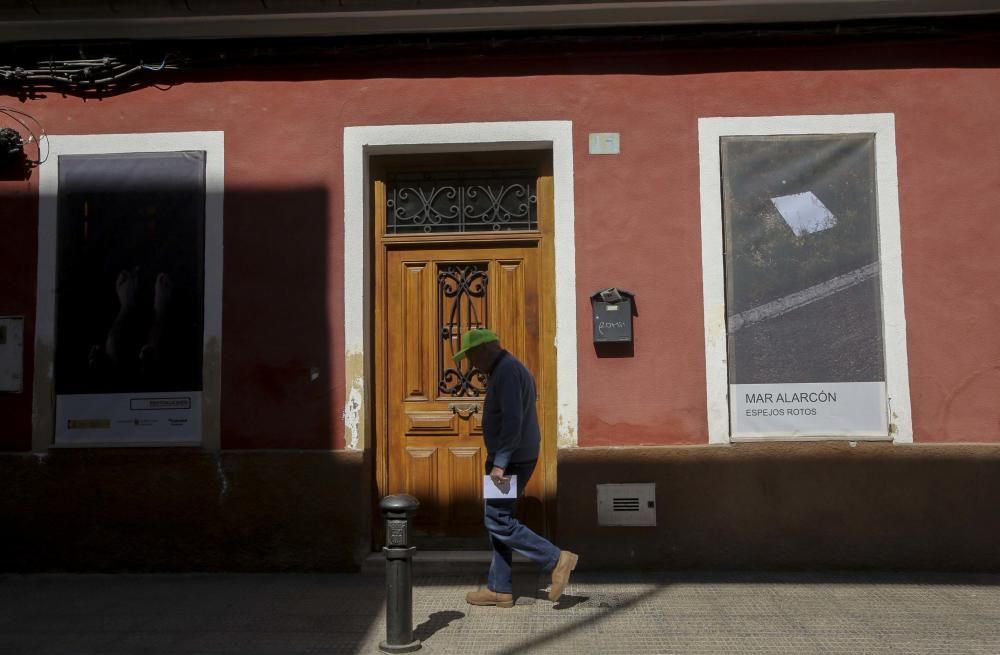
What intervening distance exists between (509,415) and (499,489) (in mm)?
459

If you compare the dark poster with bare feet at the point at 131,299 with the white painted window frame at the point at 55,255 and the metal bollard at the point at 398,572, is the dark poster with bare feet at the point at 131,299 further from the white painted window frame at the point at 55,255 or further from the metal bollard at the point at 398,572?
the metal bollard at the point at 398,572

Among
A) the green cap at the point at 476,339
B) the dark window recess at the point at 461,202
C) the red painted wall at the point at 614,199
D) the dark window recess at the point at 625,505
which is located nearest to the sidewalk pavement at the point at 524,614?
the dark window recess at the point at 625,505

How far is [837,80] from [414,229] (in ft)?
11.1

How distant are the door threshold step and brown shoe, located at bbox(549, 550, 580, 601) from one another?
3.19 ft

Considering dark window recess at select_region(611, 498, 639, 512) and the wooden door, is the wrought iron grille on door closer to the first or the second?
the wooden door

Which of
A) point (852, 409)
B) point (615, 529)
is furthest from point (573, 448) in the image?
point (852, 409)

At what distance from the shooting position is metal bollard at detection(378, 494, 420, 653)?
5117 mm

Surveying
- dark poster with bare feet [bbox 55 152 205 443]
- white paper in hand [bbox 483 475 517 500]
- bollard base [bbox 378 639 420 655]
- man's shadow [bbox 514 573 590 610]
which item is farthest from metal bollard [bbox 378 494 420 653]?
dark poster with bare feet [bbox 55 152 205 443]

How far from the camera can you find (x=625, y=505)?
22.7ft

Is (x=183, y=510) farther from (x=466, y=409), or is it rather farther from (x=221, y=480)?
(x=466, y=409)

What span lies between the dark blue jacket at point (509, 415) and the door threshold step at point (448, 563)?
131 cm

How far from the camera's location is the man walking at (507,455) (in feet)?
19.4

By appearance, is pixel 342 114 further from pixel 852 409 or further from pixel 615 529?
pixel 852 409

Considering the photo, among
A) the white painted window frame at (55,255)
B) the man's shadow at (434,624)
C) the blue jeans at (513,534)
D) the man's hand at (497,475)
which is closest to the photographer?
the man's shadow at (434,624)
